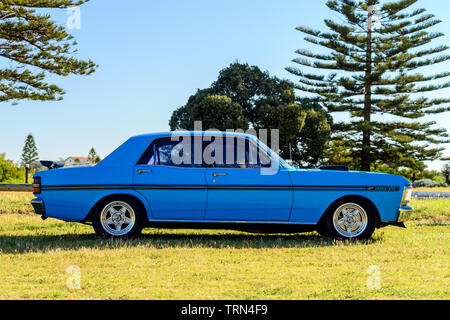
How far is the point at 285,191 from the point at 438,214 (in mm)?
7262

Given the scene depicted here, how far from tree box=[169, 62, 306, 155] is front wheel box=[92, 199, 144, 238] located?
1157 inches

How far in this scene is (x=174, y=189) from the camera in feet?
26.5

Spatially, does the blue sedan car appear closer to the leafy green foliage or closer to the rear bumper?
the rear bumper

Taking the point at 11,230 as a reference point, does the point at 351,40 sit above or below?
above

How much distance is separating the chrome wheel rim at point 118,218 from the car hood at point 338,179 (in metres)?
2.43

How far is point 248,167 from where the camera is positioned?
321 inches

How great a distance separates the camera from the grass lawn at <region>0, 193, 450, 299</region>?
5047 millimetres

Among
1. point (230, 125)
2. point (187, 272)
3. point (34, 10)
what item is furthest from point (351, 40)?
point (187, 272)

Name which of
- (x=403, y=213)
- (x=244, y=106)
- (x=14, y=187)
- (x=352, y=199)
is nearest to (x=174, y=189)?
(x=352, y=199)

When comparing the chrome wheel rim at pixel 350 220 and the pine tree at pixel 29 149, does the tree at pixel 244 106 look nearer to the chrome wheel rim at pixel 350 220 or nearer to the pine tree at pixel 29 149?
the chrome wheel rim at pixel 350 220

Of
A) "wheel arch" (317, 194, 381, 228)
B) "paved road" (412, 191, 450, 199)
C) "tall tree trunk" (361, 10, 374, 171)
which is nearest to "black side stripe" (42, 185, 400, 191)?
"wheel arch" (317, 194, 381, 228)
